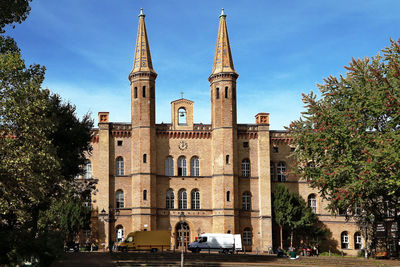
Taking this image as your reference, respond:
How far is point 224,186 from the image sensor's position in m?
56.4

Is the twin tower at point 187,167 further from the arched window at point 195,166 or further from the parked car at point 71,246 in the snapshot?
the parked car at point 71,246

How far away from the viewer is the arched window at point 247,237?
57.2 metres

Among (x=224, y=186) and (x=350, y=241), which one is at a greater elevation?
A: (x=224, y=186)

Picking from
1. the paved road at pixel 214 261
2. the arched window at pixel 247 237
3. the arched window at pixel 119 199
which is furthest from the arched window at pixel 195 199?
the paved road at pixel 214 261

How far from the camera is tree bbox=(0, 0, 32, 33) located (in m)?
25.0

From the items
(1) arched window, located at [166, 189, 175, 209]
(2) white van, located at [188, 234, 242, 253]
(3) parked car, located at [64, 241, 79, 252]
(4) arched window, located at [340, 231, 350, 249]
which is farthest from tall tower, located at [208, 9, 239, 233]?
(3) parked car, located at [64, 241, 79, 252]

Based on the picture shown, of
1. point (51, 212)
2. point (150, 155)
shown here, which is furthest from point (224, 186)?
point (51, 212)

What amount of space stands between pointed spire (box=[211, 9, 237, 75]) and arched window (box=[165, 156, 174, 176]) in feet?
34.1

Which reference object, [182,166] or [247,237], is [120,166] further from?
[247,237]

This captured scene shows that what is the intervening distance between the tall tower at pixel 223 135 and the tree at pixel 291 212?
4481 millimetres

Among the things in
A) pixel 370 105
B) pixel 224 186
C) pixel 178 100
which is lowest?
pixel 224 186

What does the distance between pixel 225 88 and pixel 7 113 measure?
3507 centimetres

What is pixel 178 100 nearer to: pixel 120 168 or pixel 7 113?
pixel 120 168

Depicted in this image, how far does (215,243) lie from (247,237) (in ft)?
27.3
